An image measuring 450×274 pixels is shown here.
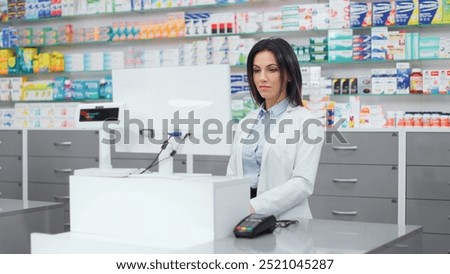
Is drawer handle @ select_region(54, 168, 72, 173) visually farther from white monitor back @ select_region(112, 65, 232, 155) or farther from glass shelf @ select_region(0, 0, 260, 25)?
white monitor back @ select_region(112, 65, 232, 155)

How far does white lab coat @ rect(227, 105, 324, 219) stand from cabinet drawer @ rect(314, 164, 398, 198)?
6.48 ft

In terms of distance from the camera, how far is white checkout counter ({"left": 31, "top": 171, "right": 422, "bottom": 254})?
7.27 feet

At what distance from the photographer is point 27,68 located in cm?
654

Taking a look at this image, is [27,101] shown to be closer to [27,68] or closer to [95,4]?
[27,68]

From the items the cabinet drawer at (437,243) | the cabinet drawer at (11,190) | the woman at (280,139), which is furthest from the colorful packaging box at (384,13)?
the cabinet drawer at (11,190)

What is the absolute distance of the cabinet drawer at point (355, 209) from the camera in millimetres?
4789

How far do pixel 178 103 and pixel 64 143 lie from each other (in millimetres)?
3684

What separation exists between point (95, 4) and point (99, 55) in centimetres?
50

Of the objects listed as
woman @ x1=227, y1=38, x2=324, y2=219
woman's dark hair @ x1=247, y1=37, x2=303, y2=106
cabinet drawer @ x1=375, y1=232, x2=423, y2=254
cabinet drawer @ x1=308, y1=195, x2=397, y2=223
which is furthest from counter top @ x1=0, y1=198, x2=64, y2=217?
cabinet drawer @ x1=375, y1=232, x2=423, y2=254

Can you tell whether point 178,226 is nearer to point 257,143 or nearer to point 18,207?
point 257,143

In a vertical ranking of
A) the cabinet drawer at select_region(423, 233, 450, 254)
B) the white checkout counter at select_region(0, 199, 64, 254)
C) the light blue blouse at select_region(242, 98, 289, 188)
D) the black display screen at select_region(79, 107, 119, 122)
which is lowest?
the cabinet drawer at select_region(423, 233, 450, 254)

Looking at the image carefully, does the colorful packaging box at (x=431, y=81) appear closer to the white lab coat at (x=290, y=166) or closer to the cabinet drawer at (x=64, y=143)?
the white lab coat at (x=290, y=166)

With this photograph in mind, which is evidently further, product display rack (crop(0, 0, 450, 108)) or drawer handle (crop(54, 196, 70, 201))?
drawer handle (crop(54, 196, 70, 201))

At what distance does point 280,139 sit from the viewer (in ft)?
9.80
